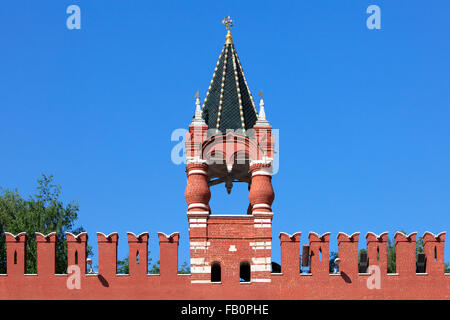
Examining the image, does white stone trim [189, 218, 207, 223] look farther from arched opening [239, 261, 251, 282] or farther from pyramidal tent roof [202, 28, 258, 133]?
pyramidal tent roof [202, 28, 258, 133]

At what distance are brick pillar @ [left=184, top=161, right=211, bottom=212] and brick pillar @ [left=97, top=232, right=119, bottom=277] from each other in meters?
2.82

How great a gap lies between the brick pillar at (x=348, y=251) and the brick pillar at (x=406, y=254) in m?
1.35

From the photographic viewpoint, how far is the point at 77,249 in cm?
3031

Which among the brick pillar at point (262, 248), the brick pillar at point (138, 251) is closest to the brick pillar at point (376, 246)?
the brick pillar at point (262, 248)

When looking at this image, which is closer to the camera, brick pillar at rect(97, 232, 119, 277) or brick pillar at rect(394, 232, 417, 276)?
brick pillar at rect(97, 232, 119, 277)

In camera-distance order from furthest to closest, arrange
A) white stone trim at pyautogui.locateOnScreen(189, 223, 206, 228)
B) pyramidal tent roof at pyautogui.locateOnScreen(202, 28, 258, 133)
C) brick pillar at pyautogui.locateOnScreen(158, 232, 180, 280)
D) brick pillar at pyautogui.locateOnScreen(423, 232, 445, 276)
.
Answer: pyramidal tent roof at pyautogui.locateOnScreen(202, 28, 258, 133)
white stone trim at pyautogui.locateOnScreen(189, 223, 206, 228)
brick pillar at pyautogui.locateOnScreen(423, 232, 445, 276)
brick pillar at pyautogui.locateOnScreen(158, 232, 180, 280)

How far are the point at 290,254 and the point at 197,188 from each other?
12.8ft

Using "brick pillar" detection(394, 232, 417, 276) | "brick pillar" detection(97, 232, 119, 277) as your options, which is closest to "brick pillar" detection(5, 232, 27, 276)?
"brick pillar" detection(97, 232, 119, 277)

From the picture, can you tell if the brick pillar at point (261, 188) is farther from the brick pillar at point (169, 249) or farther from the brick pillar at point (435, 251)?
the brick pillar at point (435, 251)

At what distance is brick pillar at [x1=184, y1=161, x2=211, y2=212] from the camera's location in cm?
3148

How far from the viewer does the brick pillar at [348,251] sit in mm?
30453

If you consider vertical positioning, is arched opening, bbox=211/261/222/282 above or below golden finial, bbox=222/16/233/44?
below
